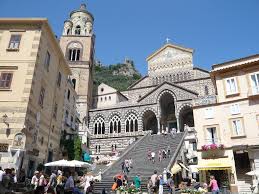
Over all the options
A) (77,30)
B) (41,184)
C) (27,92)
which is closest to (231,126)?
(41,184)

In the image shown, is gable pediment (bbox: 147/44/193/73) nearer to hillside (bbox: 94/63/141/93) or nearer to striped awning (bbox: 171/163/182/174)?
striped awning (bbox: 171/163/182/174)

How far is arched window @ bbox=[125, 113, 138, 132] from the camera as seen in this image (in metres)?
38.3

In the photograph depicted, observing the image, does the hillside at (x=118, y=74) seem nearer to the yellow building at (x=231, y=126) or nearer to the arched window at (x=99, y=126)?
the arched window at (x=99, y=126)

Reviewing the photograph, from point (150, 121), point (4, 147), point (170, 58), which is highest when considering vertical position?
point (170, 58)

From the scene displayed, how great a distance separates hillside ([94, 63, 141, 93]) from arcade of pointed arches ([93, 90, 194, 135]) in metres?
46.6

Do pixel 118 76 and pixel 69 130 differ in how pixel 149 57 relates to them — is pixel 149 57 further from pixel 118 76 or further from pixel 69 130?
pixel 118 76

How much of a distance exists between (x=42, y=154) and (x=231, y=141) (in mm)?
14738

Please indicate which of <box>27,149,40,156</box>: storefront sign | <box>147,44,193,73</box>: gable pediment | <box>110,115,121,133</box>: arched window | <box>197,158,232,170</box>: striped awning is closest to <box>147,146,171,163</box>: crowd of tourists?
<box>197,158,232,170</box>: striped awning

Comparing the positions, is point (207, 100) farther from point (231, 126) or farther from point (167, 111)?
point (167, 111)

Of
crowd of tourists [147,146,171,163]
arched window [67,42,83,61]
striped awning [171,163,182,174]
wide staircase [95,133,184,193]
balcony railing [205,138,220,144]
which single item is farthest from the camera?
arched window [67,42,83,61]

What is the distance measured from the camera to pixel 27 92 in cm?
1617

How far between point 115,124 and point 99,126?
3025 mm

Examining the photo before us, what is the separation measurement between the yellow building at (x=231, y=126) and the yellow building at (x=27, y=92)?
12406 millimetres

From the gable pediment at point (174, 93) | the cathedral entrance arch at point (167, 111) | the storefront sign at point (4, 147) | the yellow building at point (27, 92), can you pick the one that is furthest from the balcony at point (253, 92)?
the cathedral entrance arch at point (167, 111)
